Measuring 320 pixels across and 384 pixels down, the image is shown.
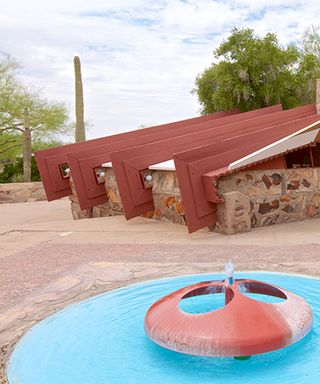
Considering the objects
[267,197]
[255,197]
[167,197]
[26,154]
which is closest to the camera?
[255,197]

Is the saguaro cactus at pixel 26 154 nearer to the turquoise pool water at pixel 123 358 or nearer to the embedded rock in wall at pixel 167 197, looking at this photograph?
the embedded rock in wall at pixel 167 197

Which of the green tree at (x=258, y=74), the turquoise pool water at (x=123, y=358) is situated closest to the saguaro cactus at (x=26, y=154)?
the green tree at (x=258, y=74)

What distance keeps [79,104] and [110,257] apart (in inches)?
641

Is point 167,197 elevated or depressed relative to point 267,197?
elevated

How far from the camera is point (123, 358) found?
3.60 m

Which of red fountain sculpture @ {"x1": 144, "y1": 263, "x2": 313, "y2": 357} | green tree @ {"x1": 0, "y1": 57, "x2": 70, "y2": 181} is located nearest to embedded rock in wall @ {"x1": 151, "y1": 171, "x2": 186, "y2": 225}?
red fountain sculpture @ {"x1": 144, "y1": 263, "x2": 313, "y2": 357}

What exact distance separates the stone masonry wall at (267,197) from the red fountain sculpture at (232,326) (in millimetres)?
3798

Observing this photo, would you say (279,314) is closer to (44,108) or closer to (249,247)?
(249,247)

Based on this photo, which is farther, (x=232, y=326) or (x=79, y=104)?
(x=79, y=104)

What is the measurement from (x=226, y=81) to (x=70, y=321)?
16568 millimetres

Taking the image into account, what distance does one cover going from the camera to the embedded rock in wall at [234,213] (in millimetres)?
7727

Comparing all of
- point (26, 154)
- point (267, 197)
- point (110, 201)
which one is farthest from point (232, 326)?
point (26, 154)

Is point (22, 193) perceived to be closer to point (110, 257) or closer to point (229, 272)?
point (110, 257)

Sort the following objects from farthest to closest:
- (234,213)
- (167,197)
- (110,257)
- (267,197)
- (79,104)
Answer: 1. (79,104)
2. (167,197)
3. (267,197)
4. (234,213)
5. (110,257)
